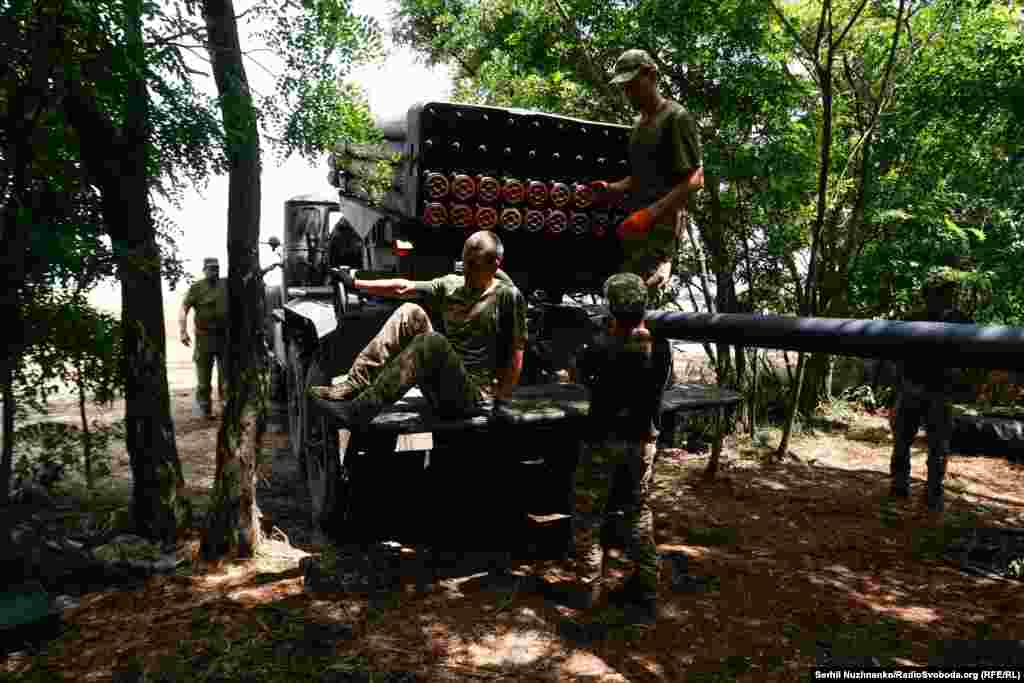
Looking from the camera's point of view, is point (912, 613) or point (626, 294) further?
point (912, 613)

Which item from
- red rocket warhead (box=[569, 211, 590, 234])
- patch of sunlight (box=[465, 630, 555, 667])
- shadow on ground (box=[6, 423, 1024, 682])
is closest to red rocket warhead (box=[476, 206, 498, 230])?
red rocket warhead (box=[569, 211, 590, 234])

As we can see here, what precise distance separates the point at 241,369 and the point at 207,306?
18.2 ft

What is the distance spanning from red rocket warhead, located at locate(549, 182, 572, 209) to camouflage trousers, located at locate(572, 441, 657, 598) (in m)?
2.25

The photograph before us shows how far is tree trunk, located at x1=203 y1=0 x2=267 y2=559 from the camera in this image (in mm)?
4621

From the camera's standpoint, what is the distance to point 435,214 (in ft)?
17.0

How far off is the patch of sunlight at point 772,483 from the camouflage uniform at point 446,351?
3.69 meters

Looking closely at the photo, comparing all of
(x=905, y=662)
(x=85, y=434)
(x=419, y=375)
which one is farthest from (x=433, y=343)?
(x=85, y=434)

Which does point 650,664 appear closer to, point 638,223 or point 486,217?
point 638,223

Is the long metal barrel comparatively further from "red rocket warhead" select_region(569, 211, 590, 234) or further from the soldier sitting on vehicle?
"red rocket warhead" select_region(569, 211, 590, 234)

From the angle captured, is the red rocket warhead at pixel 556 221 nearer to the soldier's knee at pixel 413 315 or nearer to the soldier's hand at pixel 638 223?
the soldier's hand at pixel 638 223

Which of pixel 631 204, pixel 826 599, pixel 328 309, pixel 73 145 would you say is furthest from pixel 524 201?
pixel 826 599

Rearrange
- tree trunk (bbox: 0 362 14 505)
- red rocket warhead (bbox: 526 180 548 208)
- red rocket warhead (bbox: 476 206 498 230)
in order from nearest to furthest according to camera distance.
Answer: tree trunk (bbox: 0 362 14 505), red rocket warhead (bbox: 476 206 498 230), red rocket warhead (bbox: 526 180 548 208)

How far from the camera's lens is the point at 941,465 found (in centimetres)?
609

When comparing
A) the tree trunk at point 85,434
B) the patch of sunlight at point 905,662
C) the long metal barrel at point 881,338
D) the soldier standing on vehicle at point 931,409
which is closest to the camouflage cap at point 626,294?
the long metal barrel at point 881,338
